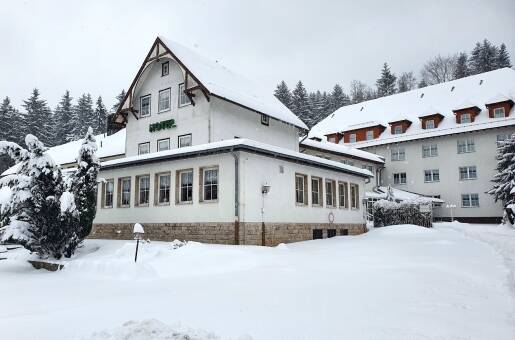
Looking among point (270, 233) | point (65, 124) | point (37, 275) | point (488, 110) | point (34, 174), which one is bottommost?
point (37, 275)

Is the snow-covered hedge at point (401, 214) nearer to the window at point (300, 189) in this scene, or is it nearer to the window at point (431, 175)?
the window at point (300, 189)

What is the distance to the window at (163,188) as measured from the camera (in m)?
17.8

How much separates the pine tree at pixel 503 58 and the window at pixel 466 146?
116ft

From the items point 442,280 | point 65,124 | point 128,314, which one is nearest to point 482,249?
A: point 442,280

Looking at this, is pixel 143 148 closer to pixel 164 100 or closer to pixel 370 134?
pixel 164 100

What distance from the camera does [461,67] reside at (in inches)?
2566

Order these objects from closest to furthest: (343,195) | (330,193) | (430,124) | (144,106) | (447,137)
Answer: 1. (330,193)
2. (343,195)
3. (144,106)
4. (447,137)
5. (430,124)

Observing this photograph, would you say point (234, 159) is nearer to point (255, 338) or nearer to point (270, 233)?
point (270, 233)

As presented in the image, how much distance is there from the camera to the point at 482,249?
48.2ft

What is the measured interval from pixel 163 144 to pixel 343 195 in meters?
11.2

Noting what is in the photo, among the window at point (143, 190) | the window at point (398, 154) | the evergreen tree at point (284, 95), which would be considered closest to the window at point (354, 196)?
the window at point (143, 190)

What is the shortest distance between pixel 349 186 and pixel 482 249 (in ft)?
30.5

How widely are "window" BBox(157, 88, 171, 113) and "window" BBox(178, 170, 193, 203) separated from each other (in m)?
8.08

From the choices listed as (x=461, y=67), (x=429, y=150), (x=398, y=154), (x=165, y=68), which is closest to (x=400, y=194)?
(x=398, y=154)
